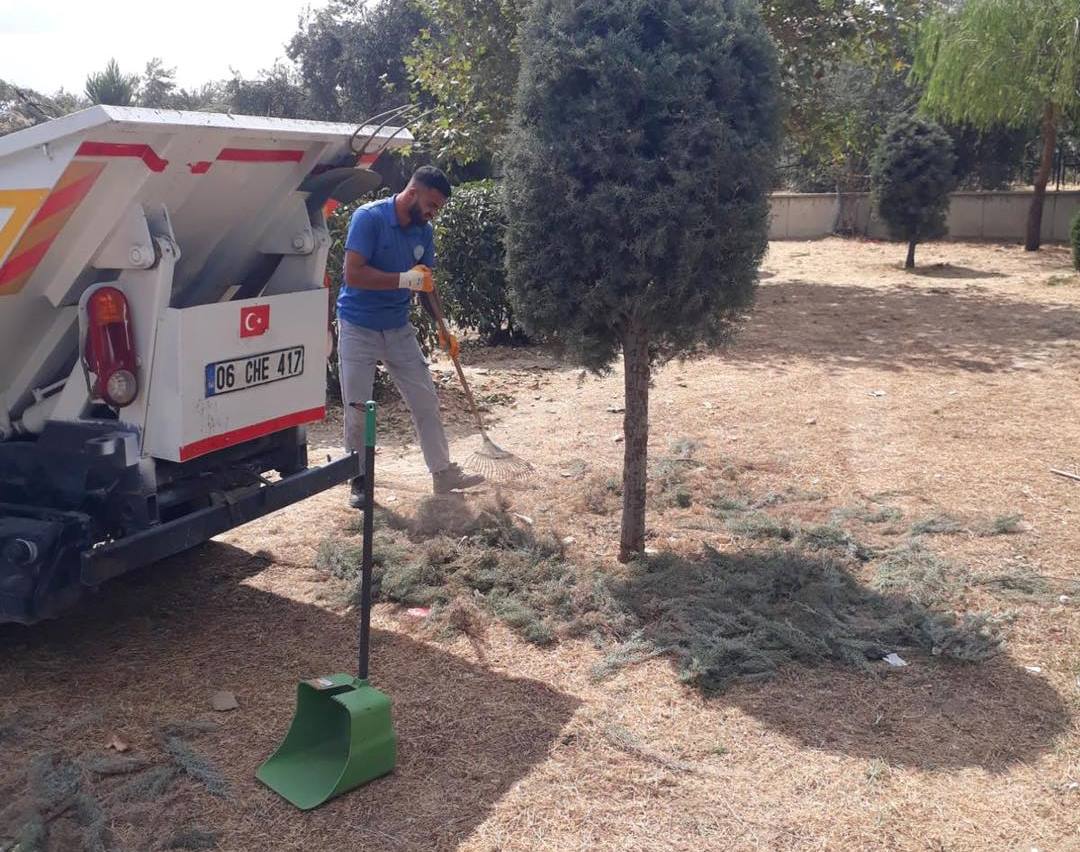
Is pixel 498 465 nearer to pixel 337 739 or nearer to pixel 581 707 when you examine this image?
pixel 581 707

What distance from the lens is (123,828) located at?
298cm

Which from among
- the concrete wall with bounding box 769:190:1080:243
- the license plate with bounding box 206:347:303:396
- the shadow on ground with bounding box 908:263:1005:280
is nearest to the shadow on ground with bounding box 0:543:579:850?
the license plate with bounding box 206:347:303:396

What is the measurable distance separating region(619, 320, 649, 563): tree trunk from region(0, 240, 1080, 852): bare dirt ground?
0.20 m

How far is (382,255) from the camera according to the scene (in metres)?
5.35

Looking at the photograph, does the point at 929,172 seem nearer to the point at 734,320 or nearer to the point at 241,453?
the point at 734,320

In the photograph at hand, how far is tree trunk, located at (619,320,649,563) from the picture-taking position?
4734 mm

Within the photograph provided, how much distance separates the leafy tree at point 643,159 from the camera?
4223mm

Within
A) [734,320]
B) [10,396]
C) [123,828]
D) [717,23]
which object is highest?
[717,23]

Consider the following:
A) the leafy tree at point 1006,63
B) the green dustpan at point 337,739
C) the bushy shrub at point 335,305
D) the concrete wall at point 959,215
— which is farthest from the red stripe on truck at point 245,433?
the leafy tree at point 1006,63

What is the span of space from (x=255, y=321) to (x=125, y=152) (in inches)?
35.9

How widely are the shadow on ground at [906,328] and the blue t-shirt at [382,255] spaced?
398 cm

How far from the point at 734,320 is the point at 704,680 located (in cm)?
170

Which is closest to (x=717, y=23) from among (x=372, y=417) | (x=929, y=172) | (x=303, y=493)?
(x=372, y=417)

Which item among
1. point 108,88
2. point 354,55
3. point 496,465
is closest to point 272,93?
point 354,55
